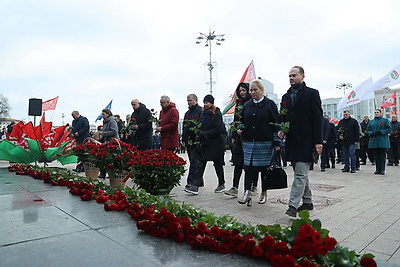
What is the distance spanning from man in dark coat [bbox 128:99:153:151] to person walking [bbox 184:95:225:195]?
1.74 m

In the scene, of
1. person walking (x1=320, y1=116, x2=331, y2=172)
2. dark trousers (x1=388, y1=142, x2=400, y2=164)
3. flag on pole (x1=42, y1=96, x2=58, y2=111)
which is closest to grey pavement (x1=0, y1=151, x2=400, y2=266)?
person walking (x1=320, y1=116, x2=331, y2=172)

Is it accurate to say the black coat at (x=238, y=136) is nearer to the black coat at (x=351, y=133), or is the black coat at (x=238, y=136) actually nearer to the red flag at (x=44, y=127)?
the red flag at (x=44, y=127)

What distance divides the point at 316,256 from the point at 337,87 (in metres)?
45.5

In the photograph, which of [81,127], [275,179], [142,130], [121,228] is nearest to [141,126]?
[142,130]

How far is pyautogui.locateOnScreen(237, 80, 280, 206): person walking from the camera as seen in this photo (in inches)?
181

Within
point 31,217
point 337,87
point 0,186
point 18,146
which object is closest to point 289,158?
point 31,217

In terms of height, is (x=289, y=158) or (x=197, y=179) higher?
(x=289, y=158)

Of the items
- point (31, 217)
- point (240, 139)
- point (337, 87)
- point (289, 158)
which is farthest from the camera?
point (337, 87)

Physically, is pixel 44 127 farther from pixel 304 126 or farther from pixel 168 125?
pixel 304 126

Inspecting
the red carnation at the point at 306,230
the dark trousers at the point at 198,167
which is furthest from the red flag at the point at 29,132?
the red carnation at the point at 306,230

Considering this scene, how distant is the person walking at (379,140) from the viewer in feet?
31.2

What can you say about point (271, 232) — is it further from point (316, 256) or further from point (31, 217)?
point (31, 217)

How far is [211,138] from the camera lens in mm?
5895

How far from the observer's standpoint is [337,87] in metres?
43.3
